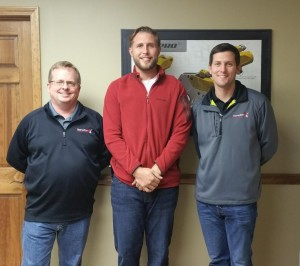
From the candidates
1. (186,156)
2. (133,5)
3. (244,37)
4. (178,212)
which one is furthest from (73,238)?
(244,37)

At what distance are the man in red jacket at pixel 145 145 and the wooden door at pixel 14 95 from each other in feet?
2.28

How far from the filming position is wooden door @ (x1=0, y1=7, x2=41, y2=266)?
2.26m

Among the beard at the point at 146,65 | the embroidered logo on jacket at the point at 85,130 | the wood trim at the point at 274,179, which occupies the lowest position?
the wood trim at the point at 274,179

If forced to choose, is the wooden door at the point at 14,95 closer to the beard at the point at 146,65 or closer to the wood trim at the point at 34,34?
the wood trim at the point at 34,34

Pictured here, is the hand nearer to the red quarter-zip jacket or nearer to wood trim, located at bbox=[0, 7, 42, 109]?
the red quarter-zip jacket

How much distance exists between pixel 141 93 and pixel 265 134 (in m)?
0.71

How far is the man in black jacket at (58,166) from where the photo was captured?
1.88m

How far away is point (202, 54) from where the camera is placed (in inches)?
89.3

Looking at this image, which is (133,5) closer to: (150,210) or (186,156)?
(186,156)

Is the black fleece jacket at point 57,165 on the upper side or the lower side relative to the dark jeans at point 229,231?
upper

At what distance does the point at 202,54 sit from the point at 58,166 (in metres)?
1.18

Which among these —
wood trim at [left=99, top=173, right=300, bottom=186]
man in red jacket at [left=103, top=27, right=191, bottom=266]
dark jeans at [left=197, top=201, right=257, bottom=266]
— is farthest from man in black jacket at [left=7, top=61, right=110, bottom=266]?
dark jeans at [left=197, top=201, right=257, bottom=266]

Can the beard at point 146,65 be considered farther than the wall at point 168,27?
No

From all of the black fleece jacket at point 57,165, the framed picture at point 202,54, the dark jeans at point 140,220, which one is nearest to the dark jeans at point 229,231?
the dark jeans at point 140,220
